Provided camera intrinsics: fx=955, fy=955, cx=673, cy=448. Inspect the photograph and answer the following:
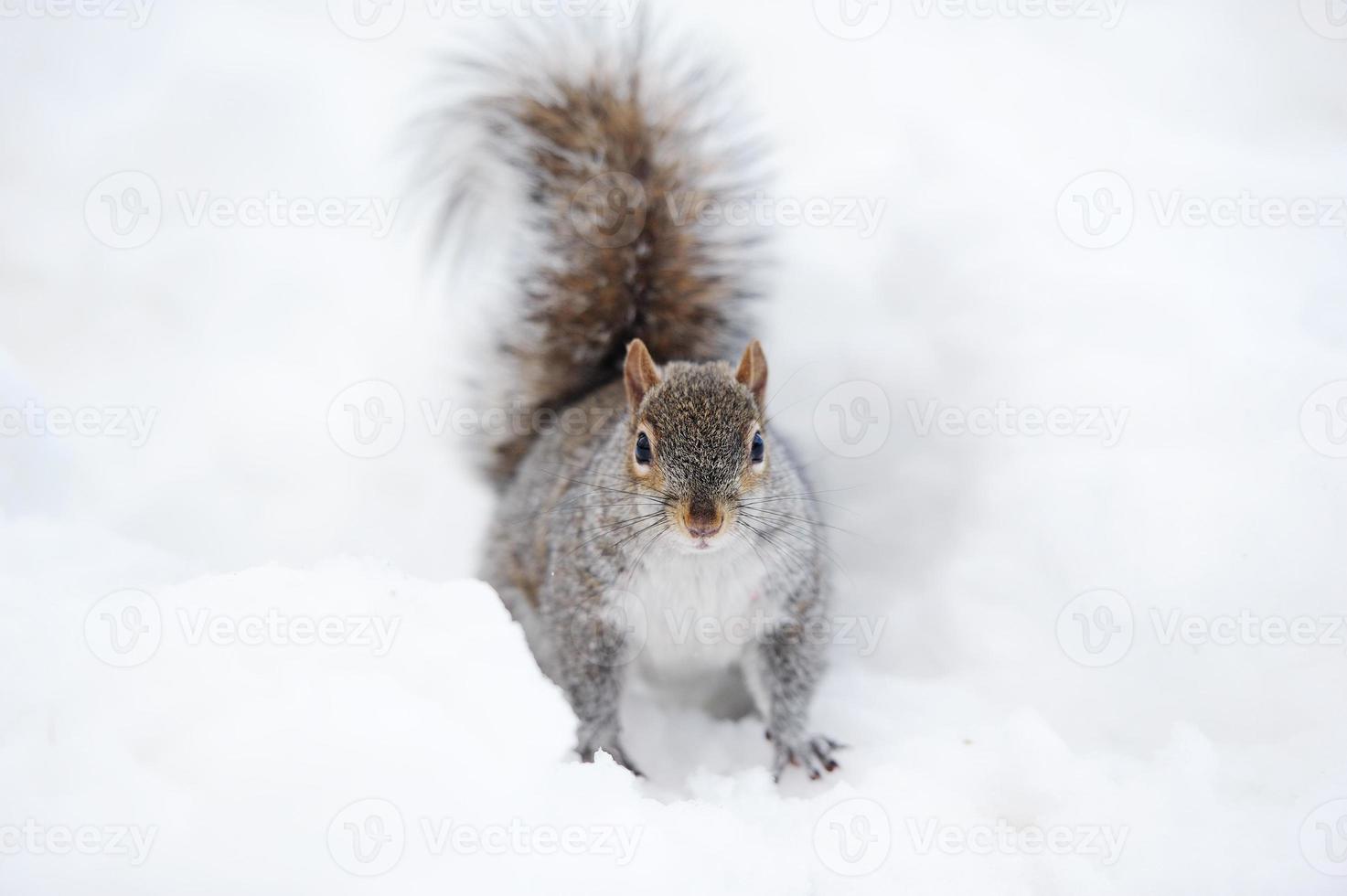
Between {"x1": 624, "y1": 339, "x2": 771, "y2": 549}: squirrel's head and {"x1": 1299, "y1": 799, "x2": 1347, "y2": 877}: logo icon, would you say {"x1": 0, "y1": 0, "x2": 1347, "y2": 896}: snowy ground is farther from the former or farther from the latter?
{"x1": 624, "y1": 339, "x2": 771, "y2": 549}: squirrel's head

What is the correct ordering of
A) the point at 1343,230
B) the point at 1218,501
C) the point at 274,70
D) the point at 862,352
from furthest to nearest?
the point at 274,70
the point at 862,352
the point at 1343,230
the point at 1218,501

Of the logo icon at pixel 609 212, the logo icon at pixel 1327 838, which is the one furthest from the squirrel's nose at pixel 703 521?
the logo icon at pixel 1327 838

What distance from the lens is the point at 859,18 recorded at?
3.34 metres

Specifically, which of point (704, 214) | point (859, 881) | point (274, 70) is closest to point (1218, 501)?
point (859, 881)

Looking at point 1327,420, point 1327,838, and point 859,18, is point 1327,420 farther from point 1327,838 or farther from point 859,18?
point 859,18

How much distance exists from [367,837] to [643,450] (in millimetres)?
844

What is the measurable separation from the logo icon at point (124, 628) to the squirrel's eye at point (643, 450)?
875 millimetres

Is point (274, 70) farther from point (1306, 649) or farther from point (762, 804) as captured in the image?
point (1306, 649)

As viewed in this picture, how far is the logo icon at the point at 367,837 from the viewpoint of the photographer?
1.31 metres

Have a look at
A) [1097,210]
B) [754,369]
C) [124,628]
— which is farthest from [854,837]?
[1097,210]

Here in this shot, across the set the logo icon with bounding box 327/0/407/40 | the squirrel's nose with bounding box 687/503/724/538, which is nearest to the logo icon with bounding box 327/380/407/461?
the squirrel's nose with bounding box 687/503/724/538

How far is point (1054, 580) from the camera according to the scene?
2148 millimetres

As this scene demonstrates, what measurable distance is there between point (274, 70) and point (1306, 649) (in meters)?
3.53

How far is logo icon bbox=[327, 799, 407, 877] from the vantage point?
4.31ft
